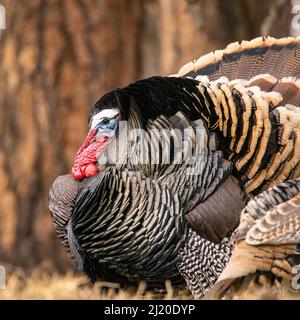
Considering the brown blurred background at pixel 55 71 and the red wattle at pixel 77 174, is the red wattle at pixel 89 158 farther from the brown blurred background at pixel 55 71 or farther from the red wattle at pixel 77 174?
the brown blurred background at pixel 55 71

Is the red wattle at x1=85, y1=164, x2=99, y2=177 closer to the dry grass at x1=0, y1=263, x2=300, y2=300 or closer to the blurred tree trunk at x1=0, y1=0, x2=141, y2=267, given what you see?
the dry grass at x1=0, y1=263, x2=300, y2=300

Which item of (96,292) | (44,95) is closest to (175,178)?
(96,292)

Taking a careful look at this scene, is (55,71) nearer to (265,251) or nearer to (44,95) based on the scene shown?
(44,95)

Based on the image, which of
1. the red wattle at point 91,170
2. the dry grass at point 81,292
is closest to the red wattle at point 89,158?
the red wattle at point 91,170

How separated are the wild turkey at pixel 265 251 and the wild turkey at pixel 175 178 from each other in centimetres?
14

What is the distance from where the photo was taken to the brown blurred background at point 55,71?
249 inches

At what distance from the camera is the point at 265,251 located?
3.88 meters

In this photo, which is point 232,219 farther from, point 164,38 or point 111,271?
point 164,38

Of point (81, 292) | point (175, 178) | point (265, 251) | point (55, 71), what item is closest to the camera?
point (265, 251)

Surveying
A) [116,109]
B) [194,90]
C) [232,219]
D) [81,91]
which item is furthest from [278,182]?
[81,91]

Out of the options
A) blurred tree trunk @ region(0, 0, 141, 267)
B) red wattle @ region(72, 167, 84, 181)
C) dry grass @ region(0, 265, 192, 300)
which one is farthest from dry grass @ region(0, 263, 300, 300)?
blurred tree trunk @ region(0, 0, 141, 267)

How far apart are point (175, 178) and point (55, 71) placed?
2600 millimetres

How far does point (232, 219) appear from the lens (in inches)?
159

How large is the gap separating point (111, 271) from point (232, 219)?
66 centimetres
